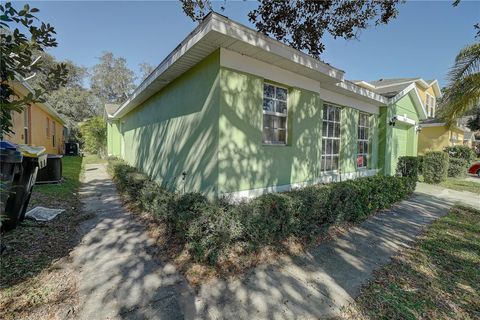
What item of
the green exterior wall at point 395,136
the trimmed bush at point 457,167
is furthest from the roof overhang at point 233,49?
the trimmed bush at point 457,167

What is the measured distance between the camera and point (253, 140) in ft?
16.6

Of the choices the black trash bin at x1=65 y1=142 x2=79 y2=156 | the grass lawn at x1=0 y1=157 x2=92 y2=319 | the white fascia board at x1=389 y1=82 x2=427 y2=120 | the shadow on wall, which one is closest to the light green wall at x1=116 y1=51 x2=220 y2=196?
the shadow on wall

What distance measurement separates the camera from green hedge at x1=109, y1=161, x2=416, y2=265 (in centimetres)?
360

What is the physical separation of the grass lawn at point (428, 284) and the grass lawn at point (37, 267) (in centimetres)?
363

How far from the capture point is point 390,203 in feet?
25.0

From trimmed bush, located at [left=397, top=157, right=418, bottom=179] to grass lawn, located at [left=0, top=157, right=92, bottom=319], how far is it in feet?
39.4

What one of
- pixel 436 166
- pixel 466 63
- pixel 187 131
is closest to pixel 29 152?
pixel 187 131

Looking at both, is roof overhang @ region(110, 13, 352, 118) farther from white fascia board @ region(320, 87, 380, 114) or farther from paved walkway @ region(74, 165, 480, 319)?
paved walkway @ region(74, 165, 480, 319)

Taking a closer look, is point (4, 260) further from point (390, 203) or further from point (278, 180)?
point (390, 203)

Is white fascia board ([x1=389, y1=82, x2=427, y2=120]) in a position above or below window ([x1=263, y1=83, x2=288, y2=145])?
above

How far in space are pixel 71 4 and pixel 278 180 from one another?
8.29m

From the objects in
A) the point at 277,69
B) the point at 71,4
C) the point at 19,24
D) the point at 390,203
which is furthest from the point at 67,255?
the point at 390,203

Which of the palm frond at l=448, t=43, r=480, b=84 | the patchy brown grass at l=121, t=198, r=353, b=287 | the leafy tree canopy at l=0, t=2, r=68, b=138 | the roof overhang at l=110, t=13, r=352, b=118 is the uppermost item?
the palm frond at l=448, t=43, r=480, b=84

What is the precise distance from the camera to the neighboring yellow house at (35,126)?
1048 centimetres
